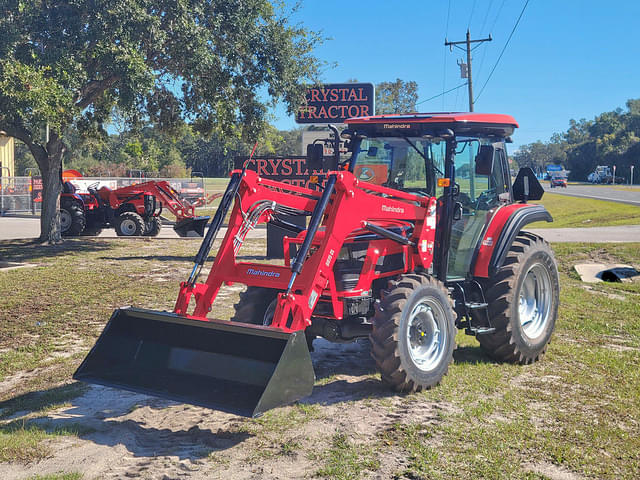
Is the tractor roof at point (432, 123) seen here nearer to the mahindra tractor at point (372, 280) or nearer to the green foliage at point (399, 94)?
the mahindra tractor at point (372, 280)

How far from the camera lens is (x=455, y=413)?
550cm

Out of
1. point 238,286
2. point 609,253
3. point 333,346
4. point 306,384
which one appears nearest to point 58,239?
point 238,286

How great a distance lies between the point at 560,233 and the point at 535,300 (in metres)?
14.2

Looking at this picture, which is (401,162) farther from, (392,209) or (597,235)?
(597,235)

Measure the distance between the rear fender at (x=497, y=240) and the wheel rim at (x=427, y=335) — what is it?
42.1 inches

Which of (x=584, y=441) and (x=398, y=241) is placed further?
(x=398, y=241)

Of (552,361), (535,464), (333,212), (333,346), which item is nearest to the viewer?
(535,464)

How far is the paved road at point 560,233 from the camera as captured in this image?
18.9 meters

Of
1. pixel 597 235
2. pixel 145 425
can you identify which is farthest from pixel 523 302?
pixel 597 235

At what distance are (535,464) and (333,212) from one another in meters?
2.52

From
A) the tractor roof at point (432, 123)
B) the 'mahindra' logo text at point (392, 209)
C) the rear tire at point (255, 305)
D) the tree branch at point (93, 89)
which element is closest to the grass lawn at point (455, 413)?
the rear tire at point (255, 305)

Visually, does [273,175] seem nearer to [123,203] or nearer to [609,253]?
[123,203]

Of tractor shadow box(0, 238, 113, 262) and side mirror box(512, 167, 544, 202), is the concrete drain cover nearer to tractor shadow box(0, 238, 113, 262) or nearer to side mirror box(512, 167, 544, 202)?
side mirror box(512, 167, 544, 202)

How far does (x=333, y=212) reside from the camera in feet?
18.7
